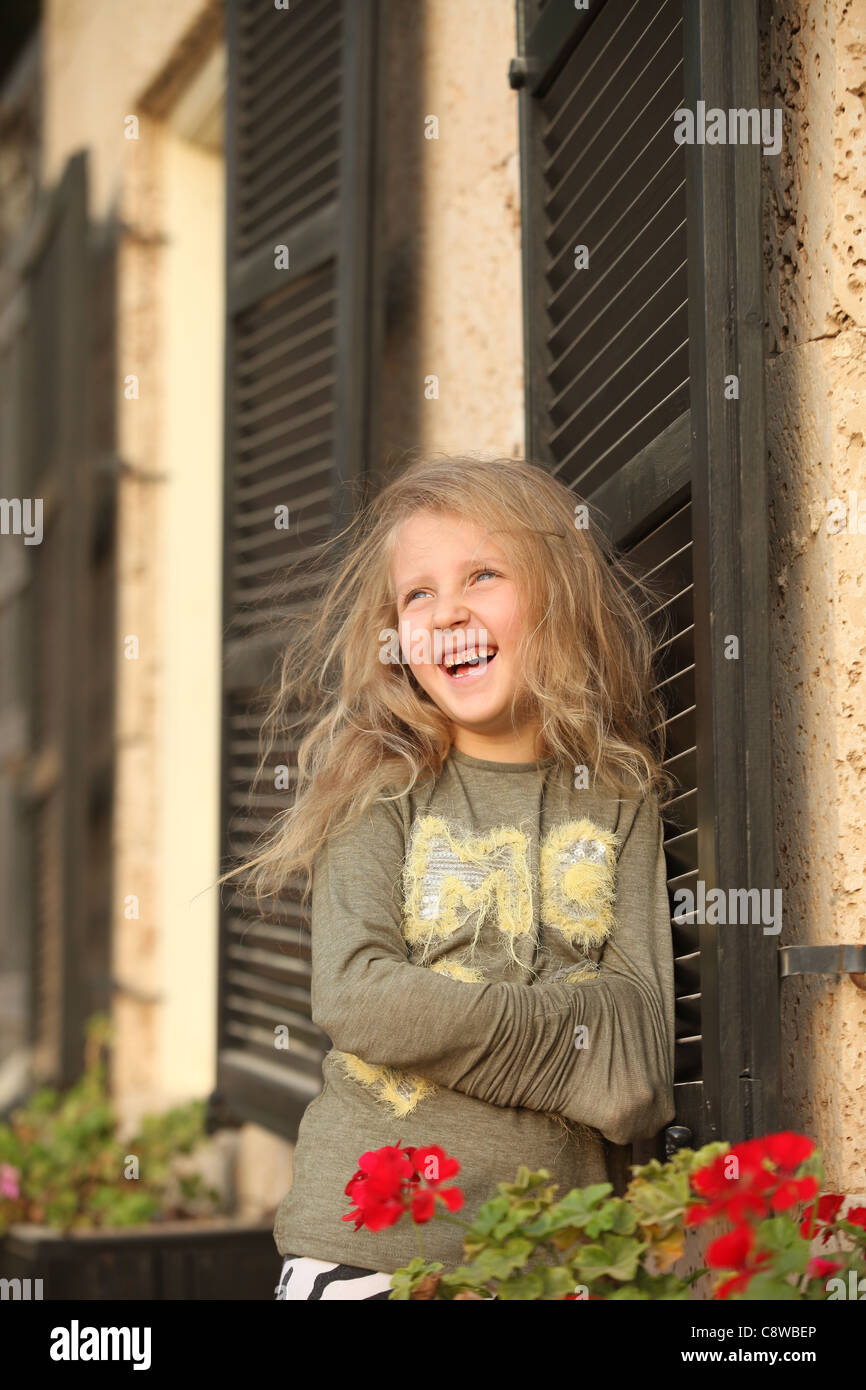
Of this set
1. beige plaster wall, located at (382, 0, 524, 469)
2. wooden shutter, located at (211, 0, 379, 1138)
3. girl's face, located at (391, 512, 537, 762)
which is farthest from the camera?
wooden shutter, located at (211, 0, 379, 1138)

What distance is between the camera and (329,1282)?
1.58 m

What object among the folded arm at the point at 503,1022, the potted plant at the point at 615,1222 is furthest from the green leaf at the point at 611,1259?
the folded arm at the point at 503,1022

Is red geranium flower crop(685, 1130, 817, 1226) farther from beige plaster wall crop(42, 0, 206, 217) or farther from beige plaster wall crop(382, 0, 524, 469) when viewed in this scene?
beige plaster wall crop(42, 0, 206, 217)

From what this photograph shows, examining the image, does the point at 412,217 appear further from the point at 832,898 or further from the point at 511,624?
the point at 832,898

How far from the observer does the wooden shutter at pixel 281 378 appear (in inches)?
119

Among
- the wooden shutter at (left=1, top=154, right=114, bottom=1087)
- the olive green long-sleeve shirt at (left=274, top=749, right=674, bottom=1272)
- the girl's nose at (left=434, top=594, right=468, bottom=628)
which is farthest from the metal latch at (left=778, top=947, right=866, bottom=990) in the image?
the wooden shutter at (left=1, top=154, right=114, bottom=1087)

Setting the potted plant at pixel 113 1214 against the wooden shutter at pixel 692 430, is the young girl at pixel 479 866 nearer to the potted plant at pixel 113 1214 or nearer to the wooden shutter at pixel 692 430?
the wooden shutter at pixel 692 430

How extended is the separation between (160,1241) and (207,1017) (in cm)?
146

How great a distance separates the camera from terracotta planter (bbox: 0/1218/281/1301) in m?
3.26

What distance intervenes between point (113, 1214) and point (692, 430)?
2753 mm

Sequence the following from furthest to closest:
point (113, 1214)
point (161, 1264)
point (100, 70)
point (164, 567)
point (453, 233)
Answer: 1. point (100, 70)
2. point (164, 567)
3. point (113, 1214)
4. point (161, 1264)
5. point (453, 233)

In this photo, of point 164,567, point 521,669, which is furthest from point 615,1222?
point 164,567

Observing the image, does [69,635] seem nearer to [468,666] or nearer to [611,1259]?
[468,666]
